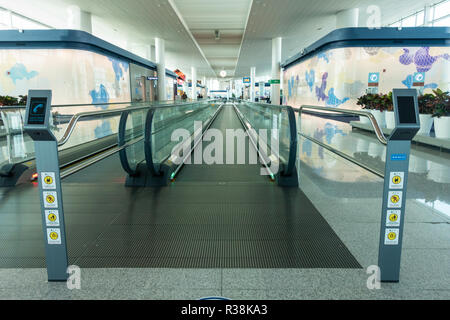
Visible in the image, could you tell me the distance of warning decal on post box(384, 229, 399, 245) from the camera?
2385 millimetres

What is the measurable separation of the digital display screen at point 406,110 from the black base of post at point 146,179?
12.7ft

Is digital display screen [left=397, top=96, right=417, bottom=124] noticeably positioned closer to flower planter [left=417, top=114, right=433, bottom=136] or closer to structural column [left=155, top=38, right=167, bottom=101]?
flower planter [left=417, top=114, right=433, bottom=136]

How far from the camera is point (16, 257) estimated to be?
2842 millimetres

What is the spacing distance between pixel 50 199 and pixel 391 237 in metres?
2.55

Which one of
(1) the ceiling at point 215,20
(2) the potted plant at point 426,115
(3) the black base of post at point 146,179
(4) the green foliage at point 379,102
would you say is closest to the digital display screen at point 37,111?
(3) the black base of post at point 146,179

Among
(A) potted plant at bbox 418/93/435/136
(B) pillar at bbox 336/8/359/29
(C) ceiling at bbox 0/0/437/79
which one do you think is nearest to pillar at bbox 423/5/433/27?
(C) ceiling at bbox 0/0/437/79

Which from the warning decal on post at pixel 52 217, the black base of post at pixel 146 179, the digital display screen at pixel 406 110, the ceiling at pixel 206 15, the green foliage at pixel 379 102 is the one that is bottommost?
the black base of post at pixel 146 179

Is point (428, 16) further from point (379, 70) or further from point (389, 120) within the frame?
point (389, 120)

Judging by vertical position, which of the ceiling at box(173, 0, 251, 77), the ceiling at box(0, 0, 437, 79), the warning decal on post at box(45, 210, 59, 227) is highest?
the ceiling at box(173, 0, 251, 77)

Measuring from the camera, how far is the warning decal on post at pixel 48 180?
2.36 meters

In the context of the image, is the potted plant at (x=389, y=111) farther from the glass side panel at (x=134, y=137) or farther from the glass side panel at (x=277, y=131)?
the glass side panel at (x=134, y=137)

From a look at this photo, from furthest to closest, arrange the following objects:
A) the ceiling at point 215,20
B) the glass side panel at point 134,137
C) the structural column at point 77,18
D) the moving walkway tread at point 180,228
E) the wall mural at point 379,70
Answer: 1. the ceiling at point 215,20
2. the structural column at point 77,18
3. the wall mural at point 379,70
4. the glass side panel at point 134,137
5. the moving walkway tread at point 180,228

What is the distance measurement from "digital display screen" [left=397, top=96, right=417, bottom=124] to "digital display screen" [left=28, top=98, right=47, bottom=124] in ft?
7.78
